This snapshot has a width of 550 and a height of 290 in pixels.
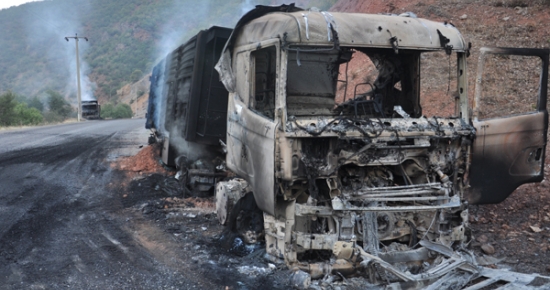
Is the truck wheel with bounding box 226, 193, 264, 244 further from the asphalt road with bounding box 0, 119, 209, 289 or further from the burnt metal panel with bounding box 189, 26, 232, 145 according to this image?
the burnt metal panel with bounding box 189, 26, 232, 145

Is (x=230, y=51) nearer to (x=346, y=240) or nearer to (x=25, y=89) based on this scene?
(x=346, y=240)

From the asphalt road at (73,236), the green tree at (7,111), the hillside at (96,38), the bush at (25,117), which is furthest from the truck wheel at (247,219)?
the hillside at (96,38)

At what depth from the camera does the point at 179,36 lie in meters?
69.1

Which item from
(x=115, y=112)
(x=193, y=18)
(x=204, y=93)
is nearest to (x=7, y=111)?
(x=115, y=112)

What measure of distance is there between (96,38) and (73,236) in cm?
7379

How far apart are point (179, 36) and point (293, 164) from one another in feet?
223

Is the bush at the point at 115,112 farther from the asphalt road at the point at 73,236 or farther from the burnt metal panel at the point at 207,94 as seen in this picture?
the burnt metal panel at the point at 207,94

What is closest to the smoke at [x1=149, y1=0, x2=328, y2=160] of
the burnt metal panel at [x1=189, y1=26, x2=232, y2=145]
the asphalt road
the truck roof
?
the asphalt road

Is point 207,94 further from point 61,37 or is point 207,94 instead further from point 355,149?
point 61,37

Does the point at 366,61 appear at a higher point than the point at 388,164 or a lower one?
higher

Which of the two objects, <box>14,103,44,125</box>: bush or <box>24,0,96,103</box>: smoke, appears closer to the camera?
<box>14,103,44,125</box>: bush

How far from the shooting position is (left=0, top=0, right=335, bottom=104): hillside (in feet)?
210

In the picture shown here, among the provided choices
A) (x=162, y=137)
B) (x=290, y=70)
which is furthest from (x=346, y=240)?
(x=162, y=137)

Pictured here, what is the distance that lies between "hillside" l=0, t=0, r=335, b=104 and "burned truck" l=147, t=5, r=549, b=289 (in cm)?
5278
